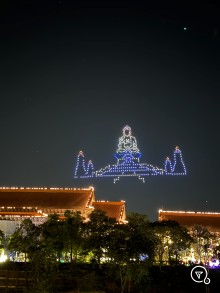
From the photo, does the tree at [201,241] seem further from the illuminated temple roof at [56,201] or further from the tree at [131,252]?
the tree at [131,252]

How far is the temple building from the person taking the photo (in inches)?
1658

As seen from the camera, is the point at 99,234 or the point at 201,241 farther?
the point at 201,241

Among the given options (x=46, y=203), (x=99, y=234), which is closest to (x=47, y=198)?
(x=46, y=203)

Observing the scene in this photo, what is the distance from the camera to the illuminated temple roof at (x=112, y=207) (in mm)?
50531

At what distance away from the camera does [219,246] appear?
132 ft

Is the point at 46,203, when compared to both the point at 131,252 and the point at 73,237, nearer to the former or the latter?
the point at 73,237

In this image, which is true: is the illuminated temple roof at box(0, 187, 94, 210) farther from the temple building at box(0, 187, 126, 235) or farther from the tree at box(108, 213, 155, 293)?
the tree at box(108, 213, 155, 293)

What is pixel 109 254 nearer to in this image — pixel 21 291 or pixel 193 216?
pixel 21 291

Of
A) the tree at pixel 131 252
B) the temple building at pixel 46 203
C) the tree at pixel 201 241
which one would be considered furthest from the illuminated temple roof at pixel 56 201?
the tree at pixel 131 252

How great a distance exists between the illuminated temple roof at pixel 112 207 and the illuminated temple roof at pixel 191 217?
4992 mm

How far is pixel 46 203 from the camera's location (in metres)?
48.0

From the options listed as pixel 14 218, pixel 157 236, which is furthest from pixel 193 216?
pixel 14 218

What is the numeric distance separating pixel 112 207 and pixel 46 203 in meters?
7.90

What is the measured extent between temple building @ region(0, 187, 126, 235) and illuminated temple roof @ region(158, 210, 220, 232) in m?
5.23
